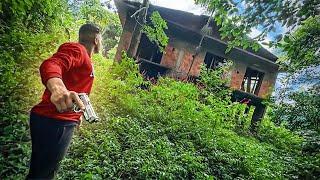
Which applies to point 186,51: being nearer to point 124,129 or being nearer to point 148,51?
point 148,51

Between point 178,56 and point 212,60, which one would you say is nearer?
point 178,56

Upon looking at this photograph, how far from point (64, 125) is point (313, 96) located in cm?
867

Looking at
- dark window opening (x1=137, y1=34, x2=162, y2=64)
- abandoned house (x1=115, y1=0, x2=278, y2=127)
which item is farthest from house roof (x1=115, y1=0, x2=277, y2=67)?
dark window opening (x1=137, y1=34, x2=162, y2=64)

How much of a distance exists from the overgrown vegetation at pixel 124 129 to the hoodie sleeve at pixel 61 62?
240 centimetres

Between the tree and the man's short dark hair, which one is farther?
the tree

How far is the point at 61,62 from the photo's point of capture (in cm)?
197

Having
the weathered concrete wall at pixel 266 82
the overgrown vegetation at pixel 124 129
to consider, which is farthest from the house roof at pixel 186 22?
the overgrown vegetation at pixel 124 129

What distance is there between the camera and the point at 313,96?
9.20 m

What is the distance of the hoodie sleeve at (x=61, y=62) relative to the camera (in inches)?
69.7

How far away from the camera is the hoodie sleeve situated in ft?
5.81

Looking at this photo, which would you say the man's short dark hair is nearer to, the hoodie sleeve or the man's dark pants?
the hoodie sleeve

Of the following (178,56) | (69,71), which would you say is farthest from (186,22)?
(69,71)

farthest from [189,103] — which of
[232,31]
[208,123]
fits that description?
[232,31]

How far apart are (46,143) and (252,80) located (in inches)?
1026
